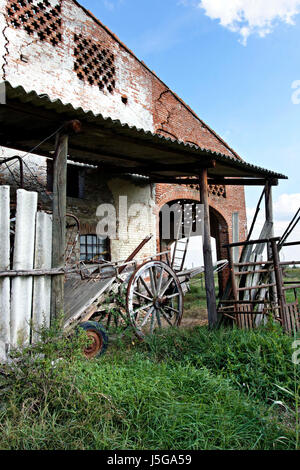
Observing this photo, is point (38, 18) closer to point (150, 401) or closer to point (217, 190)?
point (217, 190)

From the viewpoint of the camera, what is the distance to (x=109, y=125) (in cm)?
457

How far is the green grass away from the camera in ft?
8.85

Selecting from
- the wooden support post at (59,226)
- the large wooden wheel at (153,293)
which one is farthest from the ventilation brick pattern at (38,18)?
the large wooden wheel at (153,293)

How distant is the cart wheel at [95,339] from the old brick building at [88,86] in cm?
332

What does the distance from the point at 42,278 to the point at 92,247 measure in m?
4.40

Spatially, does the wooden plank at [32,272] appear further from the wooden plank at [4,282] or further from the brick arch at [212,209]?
the brick arch at [212,209]

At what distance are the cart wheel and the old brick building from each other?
10.9ft

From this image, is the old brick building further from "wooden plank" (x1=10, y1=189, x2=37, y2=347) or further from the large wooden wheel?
"wooden plank" (x1=10, y1=189, x2=37, y2=347)

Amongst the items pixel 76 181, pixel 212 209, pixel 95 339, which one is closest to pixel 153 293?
pixel 95 339

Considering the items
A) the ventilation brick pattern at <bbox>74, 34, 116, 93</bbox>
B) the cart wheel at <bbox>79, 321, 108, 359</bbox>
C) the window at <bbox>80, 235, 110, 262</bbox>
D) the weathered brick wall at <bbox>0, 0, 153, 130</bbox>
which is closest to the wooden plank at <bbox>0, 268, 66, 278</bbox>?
the cart wheel at <bbox>79, 321, 108, 359</bbox>

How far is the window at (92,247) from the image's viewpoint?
8.31 meters

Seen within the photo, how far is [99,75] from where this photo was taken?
29.9 feet
